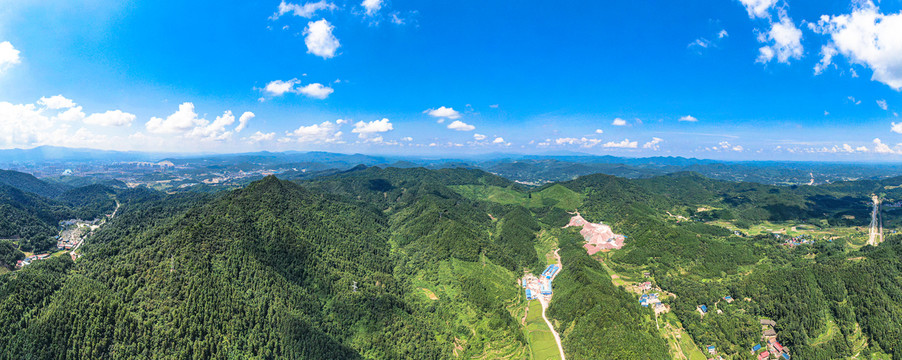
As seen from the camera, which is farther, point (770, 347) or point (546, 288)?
point (546, 288)

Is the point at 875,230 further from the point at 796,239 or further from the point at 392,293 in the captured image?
the point at 392,293

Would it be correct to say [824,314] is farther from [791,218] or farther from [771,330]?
[791,218]

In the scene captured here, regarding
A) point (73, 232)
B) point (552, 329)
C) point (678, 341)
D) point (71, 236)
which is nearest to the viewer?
point (678, 341)

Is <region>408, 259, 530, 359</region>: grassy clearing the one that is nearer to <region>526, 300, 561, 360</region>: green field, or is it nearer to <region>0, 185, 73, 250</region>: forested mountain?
<region>526, 300, 561, 360</region>: green field

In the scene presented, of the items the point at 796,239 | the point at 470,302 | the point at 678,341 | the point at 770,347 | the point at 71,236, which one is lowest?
the point at 678,341

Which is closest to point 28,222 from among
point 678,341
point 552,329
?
point 552,329
